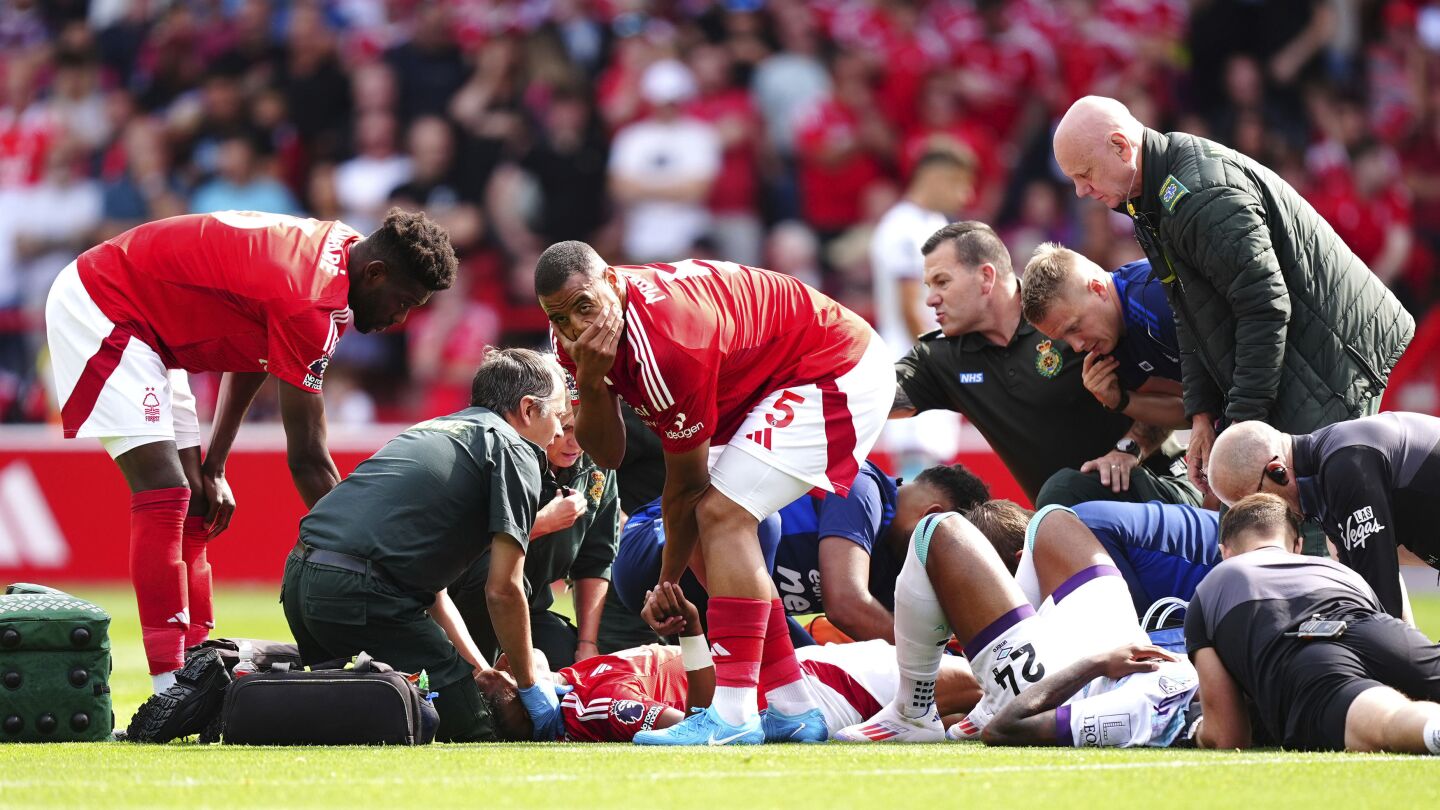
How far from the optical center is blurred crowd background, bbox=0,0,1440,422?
51.1 feet

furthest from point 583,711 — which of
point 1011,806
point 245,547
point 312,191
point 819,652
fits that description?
point 312,191

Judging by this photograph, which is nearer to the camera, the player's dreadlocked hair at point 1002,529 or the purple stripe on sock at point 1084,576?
the purple stripe on sock at point 1084,576

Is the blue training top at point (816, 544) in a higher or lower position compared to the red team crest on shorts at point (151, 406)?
lower

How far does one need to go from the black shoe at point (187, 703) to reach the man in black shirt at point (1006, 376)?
3.45 meters

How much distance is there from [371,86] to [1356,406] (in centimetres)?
1238

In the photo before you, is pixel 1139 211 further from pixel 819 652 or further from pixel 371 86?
pixel 371 86

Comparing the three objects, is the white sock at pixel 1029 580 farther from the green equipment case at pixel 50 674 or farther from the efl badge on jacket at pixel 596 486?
the green equipment case at pixel 50 674

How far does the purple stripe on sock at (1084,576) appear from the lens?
244 inches

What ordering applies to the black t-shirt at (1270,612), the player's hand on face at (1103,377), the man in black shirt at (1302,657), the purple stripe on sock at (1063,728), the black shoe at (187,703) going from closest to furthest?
the man in black shirt at (1302,657)
the black t-shirt at (1270,612)
the purple stripe on sock at (1063,728)
the black shoe at (187,703)
the player's hand on face at (1103,377)

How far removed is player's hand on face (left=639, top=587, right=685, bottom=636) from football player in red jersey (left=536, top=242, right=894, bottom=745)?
0.04 feet

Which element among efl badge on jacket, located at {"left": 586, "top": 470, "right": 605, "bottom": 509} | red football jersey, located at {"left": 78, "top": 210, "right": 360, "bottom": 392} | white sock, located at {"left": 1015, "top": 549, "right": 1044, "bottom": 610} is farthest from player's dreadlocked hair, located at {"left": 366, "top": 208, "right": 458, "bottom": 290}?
white sock, located at {"left": 1015, "top": 549, "right": 1044, "bottom": 610}

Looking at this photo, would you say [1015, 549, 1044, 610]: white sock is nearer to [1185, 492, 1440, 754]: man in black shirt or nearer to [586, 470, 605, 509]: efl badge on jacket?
[1185, 492, 1440, 754]: man in black shirt

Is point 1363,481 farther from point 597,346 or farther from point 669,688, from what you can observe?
point 669,688

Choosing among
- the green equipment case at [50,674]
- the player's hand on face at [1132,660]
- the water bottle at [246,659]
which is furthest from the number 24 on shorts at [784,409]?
the green equipment case at [50,674]
